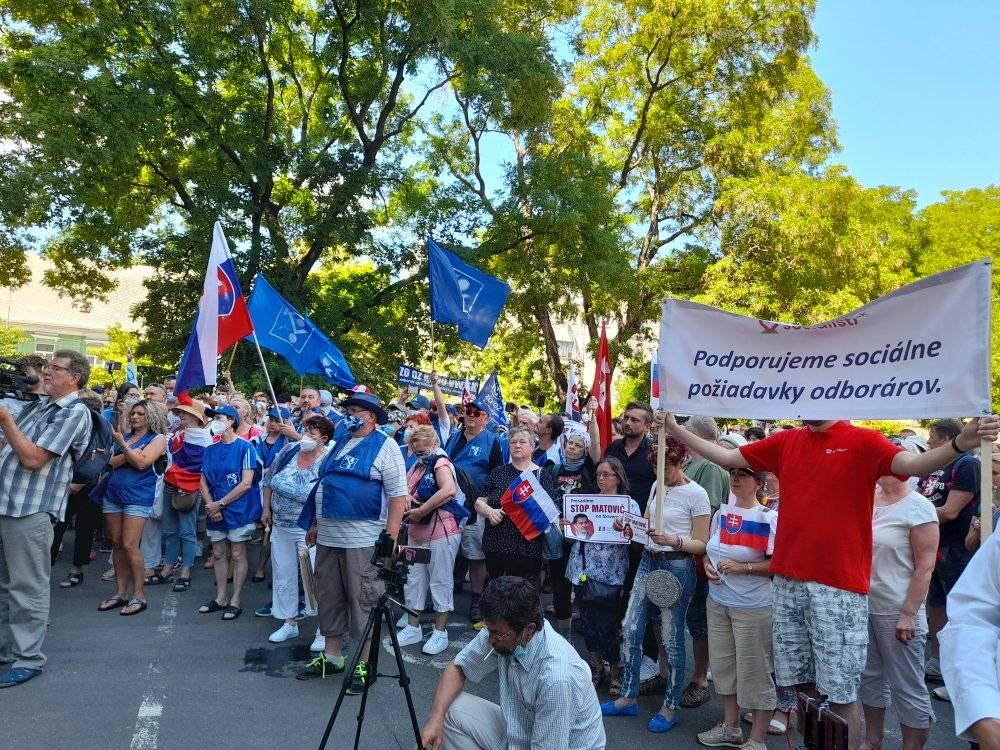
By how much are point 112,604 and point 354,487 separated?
3.25m

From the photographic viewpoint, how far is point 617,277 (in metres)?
20.1

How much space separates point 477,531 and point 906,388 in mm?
4784

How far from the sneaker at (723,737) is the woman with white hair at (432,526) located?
2.42 m

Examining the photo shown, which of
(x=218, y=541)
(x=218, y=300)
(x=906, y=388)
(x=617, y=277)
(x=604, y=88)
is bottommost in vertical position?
(x=218, y=541)

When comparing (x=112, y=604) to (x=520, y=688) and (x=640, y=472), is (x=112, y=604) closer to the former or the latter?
(x=640, y=472)

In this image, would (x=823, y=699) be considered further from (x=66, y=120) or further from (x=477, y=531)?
(x=66, y=120)

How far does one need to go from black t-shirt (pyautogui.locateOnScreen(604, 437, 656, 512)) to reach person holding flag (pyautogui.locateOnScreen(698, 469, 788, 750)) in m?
1.21

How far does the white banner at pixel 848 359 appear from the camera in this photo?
3635mm

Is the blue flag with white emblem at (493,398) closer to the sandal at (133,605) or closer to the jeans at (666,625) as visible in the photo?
the sandal at (133,605)

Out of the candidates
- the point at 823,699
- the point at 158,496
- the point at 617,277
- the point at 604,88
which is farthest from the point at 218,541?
the point at 604,88

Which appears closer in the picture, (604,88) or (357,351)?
(357,351)

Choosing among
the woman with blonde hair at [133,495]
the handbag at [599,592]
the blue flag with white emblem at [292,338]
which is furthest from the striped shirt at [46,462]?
the handbag at [599,592]

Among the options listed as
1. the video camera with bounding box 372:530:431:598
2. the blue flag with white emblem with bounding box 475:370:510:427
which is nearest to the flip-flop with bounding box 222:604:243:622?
the video camera with bounding box 372:530:431:598

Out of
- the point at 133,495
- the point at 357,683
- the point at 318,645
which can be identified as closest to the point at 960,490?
the point at 357,683
